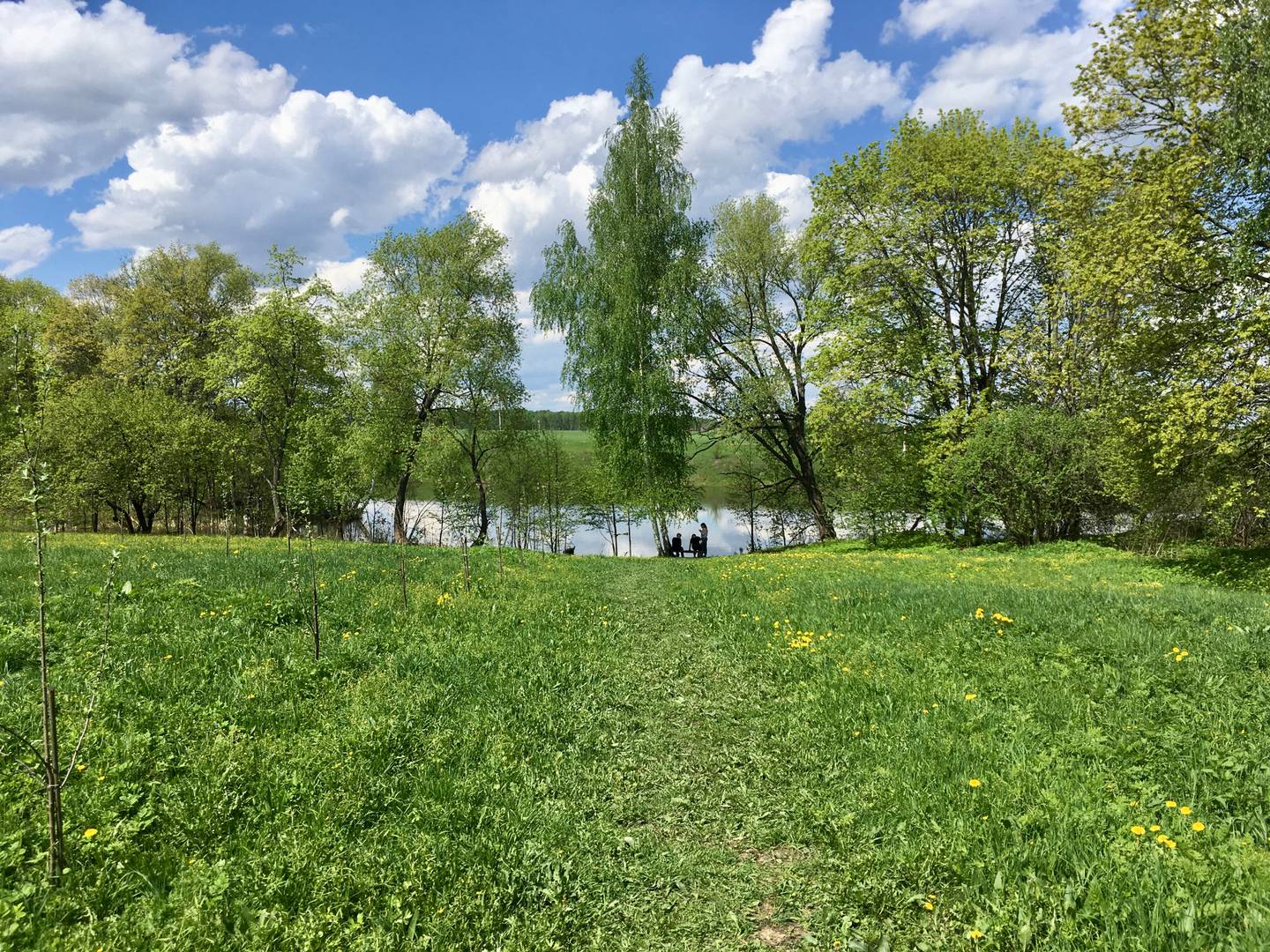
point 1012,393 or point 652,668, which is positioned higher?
point 1012,393

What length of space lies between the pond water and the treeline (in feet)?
23.3

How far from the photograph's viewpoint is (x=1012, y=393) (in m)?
25.4

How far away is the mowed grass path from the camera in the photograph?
364 cm

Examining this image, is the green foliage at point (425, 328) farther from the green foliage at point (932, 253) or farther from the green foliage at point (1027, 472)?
the green foliage at point (1027, 472)

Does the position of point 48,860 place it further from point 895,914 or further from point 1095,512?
point 1095,512

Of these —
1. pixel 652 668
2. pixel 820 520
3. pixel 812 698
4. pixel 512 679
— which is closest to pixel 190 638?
pixel 512 679

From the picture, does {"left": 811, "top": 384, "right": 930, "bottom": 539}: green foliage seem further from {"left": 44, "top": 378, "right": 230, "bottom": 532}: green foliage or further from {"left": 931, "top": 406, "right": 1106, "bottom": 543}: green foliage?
{"left": 44, "top": 378, "right": 230, "bottom": 532}: green foliage

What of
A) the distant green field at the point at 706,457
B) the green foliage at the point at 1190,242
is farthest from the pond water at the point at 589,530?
the green foliage at the point at 1190,242

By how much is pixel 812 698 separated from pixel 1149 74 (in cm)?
2014

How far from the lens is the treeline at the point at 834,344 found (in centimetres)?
1549

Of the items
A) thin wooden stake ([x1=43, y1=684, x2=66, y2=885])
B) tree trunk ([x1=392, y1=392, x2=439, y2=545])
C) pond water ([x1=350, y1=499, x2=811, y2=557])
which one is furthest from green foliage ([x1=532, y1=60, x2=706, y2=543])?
thin wooden stake ([x1=43, y1=684, x2=66, y2=885])

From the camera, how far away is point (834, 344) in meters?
26.9

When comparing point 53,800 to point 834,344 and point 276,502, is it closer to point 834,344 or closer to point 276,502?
point 276,502

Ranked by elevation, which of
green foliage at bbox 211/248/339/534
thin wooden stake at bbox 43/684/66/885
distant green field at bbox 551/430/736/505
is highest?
green foliage at bbox 211/248/339/534
